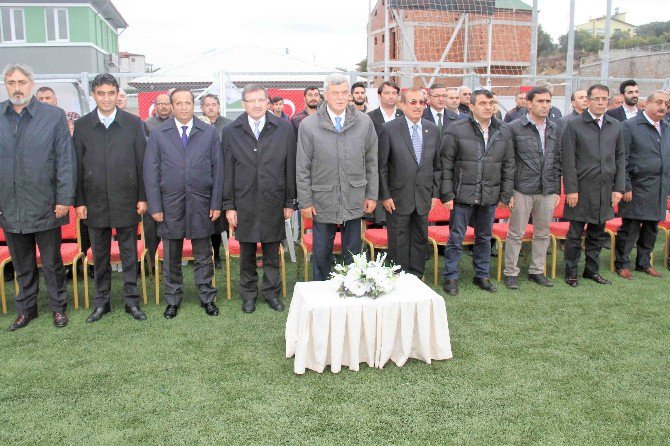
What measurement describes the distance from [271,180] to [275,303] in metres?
1.09

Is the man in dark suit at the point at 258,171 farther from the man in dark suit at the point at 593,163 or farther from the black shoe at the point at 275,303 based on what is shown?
the man in dark suit at the point at 593,163

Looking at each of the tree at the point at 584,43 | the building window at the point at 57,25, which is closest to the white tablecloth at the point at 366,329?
the building window at the point at 57,25

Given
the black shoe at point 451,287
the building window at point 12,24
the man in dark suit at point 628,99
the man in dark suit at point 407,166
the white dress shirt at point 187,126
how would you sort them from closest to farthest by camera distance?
the white dress shirt at point 187,126
the man in dark suit at point 407,166
the black shoe at point 451,287
the man in dark suit at point 628,99
the building window at point 12,24

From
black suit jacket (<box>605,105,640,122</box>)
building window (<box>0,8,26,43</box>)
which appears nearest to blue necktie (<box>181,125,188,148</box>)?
black suit jacket (<box>605,105,640,122</box>)

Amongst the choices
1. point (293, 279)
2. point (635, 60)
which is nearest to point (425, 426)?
point (293, 279)

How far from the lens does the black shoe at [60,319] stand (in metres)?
4.81

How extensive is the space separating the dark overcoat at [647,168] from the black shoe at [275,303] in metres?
3.74

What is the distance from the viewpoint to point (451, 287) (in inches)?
222

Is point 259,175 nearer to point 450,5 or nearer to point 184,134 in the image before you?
point 184,134

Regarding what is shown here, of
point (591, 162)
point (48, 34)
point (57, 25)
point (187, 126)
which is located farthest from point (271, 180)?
point (48, 34)

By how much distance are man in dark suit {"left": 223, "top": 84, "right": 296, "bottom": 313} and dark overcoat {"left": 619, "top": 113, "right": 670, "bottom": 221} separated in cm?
356

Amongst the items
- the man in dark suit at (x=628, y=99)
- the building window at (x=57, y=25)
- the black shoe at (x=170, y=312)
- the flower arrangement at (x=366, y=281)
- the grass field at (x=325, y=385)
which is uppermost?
the building window at (x=57, y=25)

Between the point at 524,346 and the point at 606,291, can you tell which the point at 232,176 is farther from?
the point at 606,291

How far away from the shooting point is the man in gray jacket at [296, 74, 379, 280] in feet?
15.6
